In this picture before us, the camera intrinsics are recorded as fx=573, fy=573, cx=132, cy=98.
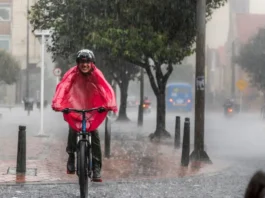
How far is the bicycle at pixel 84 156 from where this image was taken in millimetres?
6266

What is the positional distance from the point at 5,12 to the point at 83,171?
71.9m

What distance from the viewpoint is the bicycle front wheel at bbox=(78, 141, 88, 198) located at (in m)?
6.25

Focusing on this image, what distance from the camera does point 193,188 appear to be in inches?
317

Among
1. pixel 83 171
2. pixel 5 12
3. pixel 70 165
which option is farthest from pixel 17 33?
pixel 83 171

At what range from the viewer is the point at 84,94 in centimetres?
670

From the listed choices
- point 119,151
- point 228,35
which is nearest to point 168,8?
point 119,151

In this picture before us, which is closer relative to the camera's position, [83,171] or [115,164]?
[83,171]

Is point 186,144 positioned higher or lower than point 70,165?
lower

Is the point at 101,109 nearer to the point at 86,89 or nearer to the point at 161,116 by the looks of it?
the point at 86,89

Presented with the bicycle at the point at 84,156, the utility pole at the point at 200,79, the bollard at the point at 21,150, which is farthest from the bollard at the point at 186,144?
the bicycle at the point at 84,156

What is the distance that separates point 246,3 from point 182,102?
45.0 metres

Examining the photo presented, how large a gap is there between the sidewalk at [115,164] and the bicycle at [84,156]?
216 cm

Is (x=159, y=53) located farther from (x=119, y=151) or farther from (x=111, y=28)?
(x=119, y=151)

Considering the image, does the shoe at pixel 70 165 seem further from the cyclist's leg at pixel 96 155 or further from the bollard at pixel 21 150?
the bollard at pixel 21 150
